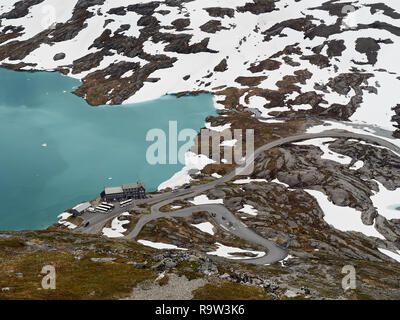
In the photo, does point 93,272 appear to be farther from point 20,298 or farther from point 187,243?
point 187,243

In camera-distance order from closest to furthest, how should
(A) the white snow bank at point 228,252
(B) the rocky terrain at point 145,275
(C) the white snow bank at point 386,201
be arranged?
(B) the rocky terrain at point 145,275
(A) the white snow bank at point 228,252
(C) the white snow bank at point 386,201

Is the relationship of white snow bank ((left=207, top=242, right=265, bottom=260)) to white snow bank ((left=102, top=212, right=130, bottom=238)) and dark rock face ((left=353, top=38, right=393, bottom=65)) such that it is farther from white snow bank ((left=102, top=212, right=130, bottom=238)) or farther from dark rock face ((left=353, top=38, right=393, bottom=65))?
dark rock face ((left=353, top=38, right=393, bottom=65))

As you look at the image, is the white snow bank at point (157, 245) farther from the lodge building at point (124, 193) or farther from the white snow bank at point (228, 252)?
the lodge building at point (124, 193)

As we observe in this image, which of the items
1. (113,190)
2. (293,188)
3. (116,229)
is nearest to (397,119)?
(293,188)

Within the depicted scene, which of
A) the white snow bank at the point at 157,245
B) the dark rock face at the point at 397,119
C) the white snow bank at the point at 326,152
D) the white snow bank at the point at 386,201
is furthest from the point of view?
the dark rock face at the point at 397,119

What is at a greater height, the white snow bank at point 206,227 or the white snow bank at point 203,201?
the white snow bank at point 206,227

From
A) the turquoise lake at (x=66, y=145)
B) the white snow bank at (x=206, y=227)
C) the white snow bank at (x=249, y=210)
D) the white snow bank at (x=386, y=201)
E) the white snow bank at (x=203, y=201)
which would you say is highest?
the turquoise lake at (x=66, y=145)

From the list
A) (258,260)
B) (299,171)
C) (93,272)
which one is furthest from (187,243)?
(299,171)

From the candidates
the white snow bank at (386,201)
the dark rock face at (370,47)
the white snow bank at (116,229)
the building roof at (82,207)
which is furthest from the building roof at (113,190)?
the dark rock face at (370,47)
